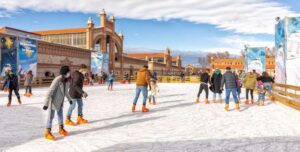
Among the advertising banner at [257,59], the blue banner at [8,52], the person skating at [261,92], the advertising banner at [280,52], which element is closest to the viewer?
the person skating at [261,92]

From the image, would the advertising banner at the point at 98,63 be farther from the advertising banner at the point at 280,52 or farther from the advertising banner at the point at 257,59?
the advertising banner at the point at 280,52

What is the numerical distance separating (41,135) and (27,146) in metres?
0.88

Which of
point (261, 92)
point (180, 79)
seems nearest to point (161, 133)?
point (261, 92)

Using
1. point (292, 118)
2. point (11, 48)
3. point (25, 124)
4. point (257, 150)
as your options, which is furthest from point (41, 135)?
point (11, 48)

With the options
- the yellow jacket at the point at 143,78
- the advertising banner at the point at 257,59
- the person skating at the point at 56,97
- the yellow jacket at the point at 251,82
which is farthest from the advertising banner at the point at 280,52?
the person skating at the point at 56,97

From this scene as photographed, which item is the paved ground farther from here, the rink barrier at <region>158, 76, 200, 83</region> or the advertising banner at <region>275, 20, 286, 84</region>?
the rink barrier at <region>158, 76, 200, 83</region>

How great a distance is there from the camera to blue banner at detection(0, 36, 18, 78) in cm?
2086

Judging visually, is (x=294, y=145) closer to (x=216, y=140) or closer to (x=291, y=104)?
(x=216, y=140)

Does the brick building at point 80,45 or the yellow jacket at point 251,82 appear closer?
the yellow jacket at point 251,82

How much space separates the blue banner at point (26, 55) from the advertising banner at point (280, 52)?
18.8 meters

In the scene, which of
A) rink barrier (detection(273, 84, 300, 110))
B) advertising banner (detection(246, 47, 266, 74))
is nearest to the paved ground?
rink barrier (detection(273, 84, 300, 110))

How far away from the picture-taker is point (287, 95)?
452 inches

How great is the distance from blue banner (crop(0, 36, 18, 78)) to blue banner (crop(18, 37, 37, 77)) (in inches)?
14.3

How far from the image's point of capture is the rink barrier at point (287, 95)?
10.2m
